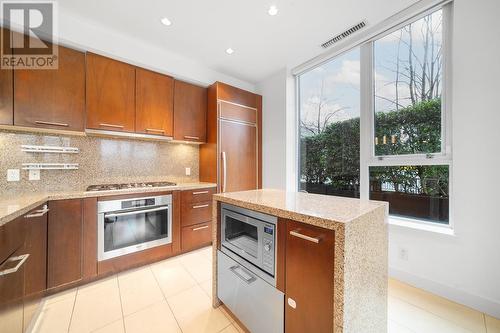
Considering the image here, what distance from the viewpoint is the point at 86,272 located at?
1949 mm

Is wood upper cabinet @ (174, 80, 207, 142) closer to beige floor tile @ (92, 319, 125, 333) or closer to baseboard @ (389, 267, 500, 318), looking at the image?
beige floor tile @ (92, 319, 125, 333)

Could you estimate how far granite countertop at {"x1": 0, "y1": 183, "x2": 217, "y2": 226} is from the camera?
1.18 metres

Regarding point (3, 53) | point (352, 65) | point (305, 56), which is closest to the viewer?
point (3, 53)

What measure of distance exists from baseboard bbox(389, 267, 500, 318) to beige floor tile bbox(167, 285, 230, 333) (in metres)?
1.79

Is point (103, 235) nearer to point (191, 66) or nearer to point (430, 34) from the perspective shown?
point (191, 66)

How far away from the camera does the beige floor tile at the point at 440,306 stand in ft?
4.94

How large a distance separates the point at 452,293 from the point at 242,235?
1925mm

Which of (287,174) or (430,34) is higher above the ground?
(430,34)

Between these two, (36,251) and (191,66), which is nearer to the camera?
(36,251)

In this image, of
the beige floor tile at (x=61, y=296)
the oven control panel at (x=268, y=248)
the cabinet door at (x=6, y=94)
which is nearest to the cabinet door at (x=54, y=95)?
the cabinet door at (x=6, y=94)

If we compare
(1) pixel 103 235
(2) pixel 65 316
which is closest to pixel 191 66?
(1) pixel 103 235

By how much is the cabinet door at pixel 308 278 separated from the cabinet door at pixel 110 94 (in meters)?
2.31

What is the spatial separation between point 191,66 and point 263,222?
8.70ft

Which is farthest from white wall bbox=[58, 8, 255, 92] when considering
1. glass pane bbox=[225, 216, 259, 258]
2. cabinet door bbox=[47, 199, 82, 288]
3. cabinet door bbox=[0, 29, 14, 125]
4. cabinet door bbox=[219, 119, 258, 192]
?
glass pane bbox=[225, 216, 259, 258]
